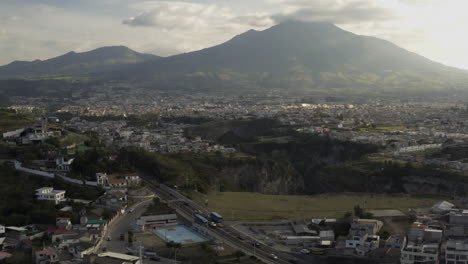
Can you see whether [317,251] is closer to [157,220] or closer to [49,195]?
[157,220]

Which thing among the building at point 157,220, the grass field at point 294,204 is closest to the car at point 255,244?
the grass field at point 294,204

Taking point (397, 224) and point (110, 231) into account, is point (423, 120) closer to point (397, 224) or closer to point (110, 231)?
point (397, 224)

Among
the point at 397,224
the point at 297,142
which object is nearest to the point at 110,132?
the point at 297,142

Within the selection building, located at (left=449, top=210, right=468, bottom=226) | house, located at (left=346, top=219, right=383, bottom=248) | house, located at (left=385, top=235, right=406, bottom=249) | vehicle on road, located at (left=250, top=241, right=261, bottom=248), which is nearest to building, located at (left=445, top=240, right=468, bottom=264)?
house, located at (left=385, top=235, right=406, bottom=249)

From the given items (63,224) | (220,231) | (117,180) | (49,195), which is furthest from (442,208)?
(49,195)

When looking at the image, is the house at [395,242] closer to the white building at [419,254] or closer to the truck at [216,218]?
the white building at [419,254]

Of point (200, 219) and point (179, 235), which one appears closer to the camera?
point (179, 235)

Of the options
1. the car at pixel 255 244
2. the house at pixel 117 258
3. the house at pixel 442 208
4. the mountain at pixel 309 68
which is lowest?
the car at pixel 255 244
